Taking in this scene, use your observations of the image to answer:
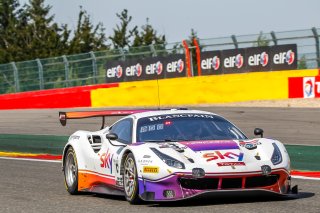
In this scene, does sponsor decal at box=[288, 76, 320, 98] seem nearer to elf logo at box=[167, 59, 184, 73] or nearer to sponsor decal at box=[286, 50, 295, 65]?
sponsor decal at box=[286, 50, 295, 65]

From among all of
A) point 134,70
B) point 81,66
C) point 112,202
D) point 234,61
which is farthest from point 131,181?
point 81,66

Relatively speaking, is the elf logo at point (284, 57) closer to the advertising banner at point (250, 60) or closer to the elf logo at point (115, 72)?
the advertising banner at point (250, 60)

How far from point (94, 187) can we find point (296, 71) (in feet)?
51.0

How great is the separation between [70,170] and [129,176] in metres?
2.30

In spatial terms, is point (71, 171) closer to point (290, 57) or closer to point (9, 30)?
point (290, 57)

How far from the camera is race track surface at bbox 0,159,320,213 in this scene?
8.99 meters

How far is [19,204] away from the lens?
10.0 meters

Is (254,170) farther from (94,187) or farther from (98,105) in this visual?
(98,105)

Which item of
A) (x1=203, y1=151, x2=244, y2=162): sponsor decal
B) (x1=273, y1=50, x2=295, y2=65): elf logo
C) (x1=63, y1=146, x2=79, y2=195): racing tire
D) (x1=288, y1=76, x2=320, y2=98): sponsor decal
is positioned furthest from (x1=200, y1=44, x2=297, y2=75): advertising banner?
(x1=203, y1=151, x2=244, y2=162): sponsor decal

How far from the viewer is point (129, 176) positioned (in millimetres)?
9734

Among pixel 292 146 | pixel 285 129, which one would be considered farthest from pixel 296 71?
pixel 292 146

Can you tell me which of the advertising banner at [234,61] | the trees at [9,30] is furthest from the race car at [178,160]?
the trees at [9,30]

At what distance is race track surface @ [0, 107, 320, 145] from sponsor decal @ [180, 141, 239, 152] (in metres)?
8.34

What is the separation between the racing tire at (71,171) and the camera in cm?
1150
